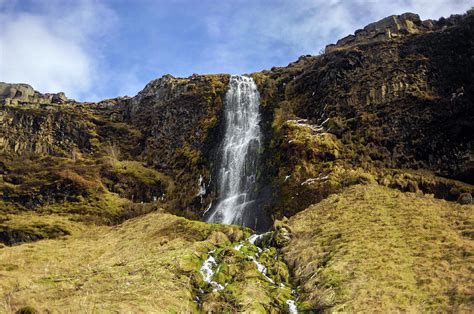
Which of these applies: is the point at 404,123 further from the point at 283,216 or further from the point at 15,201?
the point at 15,201

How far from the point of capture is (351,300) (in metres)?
22.7

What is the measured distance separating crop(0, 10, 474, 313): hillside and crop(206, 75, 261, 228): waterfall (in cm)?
138

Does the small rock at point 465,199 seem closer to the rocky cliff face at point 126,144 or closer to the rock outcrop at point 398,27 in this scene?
the rocky cliff face at point 126,144

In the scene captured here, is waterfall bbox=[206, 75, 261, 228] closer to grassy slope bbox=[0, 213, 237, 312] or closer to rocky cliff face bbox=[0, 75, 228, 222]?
rocky cliff face bbox=[0, 75, 228, 222]

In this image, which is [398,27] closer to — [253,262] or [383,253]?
[383,253]

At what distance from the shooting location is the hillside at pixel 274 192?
80.5 feet

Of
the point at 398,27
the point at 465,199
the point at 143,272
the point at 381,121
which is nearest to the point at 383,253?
the point at 465,199

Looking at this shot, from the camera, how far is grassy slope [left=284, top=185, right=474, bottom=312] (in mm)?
21828

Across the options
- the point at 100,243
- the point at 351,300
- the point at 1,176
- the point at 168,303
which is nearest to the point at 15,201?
the point at 1,176

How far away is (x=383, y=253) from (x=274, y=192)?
19073 mm

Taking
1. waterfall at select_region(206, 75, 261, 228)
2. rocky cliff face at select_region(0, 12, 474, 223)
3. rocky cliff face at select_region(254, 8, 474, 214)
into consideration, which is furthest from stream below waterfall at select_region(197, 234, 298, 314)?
rocky cliff face at select_region(254, 8, 474, 214)

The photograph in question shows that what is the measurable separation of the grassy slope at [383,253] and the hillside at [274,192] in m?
0.13

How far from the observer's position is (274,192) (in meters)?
45.6

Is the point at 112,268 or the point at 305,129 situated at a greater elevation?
the point at 305,129
